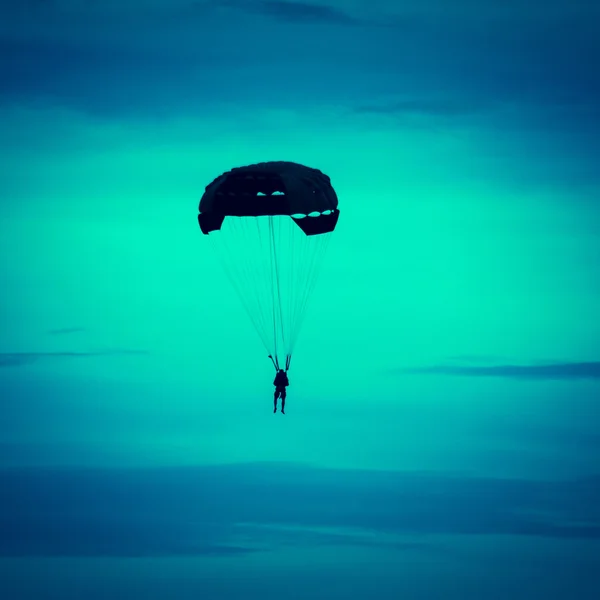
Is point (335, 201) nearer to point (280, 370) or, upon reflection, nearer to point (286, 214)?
point (286, 214)

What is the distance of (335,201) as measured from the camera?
173 ft

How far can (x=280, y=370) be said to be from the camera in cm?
5131

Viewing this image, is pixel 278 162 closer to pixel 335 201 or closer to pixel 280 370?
pixel 335 201

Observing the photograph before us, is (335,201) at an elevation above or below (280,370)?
above

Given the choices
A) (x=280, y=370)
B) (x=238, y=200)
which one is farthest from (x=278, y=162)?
(x=280, y=370)

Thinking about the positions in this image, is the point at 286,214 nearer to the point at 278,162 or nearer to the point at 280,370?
the point at 278,162

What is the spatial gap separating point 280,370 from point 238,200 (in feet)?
21.7

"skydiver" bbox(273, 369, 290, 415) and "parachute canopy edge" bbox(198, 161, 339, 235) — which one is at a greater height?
"parachute canopy edge" bbox(198, 161, 339, 235)

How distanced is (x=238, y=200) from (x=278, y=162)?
2.28 metres

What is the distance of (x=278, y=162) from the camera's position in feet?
171

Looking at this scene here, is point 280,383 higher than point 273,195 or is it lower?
lower

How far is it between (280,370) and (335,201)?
6935 mm

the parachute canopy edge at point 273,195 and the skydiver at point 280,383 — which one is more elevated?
the parachute canopy edge at point 273,195

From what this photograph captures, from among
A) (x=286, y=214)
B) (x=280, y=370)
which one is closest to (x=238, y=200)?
(x=286, y=214)
